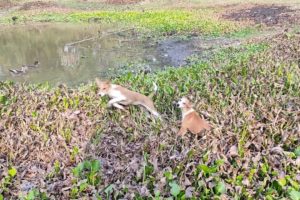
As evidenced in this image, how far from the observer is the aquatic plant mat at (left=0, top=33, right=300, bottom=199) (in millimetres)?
3756

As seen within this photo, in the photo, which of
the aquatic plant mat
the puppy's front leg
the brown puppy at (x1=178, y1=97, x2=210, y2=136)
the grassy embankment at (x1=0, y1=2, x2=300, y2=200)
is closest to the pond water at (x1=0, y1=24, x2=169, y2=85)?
the grassy embankment at (x1=0, y1=2, x2=300, y2=200)

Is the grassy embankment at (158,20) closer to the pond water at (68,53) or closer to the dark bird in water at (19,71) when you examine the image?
the pond water at (68,53)

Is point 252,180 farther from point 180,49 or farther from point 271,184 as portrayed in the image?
point 180,49

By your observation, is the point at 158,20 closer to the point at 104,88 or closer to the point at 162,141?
the point at 104,88

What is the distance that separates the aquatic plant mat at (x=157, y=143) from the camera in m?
3.76

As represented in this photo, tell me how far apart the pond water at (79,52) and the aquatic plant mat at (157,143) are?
173 inches

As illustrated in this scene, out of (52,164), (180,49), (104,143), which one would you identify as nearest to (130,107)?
(104,143)

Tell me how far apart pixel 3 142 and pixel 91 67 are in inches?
265

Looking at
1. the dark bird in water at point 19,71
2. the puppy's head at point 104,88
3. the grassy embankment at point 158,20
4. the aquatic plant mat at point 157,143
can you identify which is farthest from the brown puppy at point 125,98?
the grassy embankment at point 158,20

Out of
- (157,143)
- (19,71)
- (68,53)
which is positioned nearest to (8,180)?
(157,143)

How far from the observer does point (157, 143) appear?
4359 mm

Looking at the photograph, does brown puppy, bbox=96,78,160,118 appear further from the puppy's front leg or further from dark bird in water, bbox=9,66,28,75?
dark bird in water, bbox=9,66,28,75

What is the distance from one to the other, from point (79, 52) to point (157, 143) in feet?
30.4

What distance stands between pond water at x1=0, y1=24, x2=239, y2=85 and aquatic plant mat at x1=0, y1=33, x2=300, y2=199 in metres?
4.39
